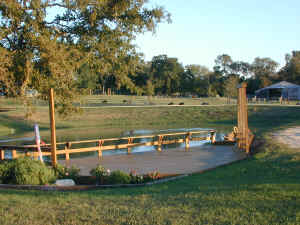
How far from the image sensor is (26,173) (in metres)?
8.95

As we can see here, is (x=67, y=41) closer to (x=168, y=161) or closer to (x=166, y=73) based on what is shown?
(x=168, y=161)

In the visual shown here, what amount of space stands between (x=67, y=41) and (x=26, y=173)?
5141mm

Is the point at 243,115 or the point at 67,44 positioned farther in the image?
the point at 243,115

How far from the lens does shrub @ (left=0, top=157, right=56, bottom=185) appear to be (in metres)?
8.88

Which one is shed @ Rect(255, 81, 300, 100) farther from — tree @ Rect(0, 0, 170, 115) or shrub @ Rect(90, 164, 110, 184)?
shrub @ Rect(90, 164, 110, 184)

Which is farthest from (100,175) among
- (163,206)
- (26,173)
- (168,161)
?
(168,161)

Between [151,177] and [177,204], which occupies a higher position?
[177,204]

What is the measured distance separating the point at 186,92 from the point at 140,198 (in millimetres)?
101697

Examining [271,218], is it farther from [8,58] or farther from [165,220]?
[8,58]

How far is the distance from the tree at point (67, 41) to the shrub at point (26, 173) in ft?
8.55

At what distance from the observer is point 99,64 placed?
12336 mm

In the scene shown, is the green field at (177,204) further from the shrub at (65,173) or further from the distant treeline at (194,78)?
the distant treeline at (194,78)

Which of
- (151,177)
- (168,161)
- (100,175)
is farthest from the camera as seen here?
(168,161)

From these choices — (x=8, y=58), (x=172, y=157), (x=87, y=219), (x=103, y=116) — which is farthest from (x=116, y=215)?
(x=103, y=116)
